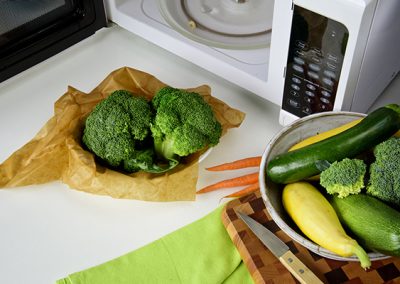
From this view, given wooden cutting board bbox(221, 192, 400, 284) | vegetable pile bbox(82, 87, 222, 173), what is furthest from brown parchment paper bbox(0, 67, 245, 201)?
wooden cutting board bbox(221, 192, 400, 284)

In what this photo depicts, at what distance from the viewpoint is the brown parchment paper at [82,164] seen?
88cm

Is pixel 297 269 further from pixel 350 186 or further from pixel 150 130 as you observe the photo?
pixel 150 130

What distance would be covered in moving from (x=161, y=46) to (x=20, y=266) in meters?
0.49

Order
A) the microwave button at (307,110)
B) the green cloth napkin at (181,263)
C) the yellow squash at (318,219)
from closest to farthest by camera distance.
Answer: the yellow squash at (318,219)
the green cloth napkin at (181,263)
the microwave button at (307,110)

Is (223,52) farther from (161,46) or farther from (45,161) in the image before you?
(45,161)

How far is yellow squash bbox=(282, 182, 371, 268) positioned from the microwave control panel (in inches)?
6.0

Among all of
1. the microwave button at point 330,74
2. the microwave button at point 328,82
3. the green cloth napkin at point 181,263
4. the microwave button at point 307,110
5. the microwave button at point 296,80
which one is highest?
the microwave button at point 330,74

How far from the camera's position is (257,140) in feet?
3.21

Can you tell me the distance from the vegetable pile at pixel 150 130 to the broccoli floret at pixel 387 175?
263 millimetres

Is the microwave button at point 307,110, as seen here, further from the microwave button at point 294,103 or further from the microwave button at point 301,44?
the microwave button at point 301,44

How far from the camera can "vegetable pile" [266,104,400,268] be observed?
0.71m

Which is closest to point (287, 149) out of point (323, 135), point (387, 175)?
point (323, 135)

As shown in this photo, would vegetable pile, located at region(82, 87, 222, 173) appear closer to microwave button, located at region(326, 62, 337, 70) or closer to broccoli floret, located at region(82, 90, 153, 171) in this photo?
broccoli floret, located at region(82, 90, 153, 171)

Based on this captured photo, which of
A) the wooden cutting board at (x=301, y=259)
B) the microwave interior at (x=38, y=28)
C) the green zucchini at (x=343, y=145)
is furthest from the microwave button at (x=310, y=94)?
the microwave interior at (x=38, y=28)
